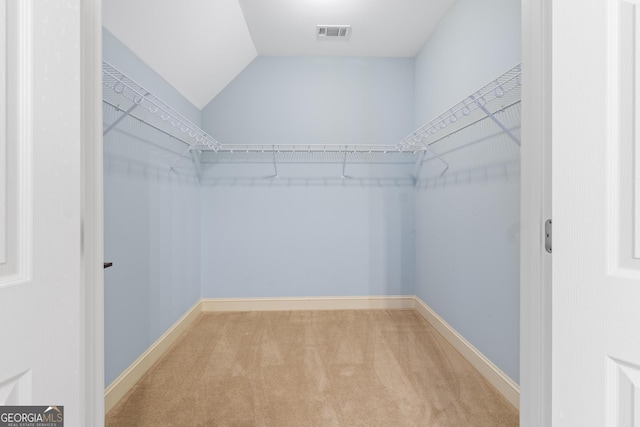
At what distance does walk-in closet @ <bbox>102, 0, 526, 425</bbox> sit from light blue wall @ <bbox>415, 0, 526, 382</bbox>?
1 cm


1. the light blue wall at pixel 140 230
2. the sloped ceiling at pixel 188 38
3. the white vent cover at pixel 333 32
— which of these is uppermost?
the white vent cover at pixel 333 32

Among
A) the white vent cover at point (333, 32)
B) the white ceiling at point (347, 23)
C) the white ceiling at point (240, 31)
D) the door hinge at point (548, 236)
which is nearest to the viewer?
the door hinge at point (548, 236)

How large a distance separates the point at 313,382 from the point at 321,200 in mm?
1719

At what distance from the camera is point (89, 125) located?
0.71 meters

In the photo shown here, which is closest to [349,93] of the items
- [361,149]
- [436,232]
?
[361,149]

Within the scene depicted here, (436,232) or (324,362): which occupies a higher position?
(436,232)

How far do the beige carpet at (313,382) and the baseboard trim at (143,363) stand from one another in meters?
0.05

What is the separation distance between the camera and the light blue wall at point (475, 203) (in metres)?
1.69

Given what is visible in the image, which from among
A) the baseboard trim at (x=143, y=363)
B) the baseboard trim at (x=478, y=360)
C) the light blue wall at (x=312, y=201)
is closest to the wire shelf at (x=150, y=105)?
the light blue wall at (x=312, y=201)

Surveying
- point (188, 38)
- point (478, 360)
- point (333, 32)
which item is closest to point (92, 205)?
point (188, 38)

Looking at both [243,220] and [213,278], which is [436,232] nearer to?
[243,220]

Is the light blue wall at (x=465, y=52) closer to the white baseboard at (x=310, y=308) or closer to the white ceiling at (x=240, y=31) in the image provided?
the white ceiling at (x=240, y=31)
